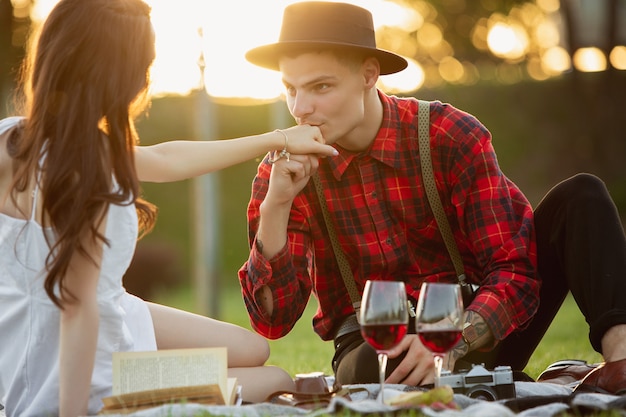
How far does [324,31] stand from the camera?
446cm

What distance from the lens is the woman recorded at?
3.14m

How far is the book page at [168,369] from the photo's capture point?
327 centimetres

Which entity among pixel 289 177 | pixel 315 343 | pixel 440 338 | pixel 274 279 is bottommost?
pixel 315 343

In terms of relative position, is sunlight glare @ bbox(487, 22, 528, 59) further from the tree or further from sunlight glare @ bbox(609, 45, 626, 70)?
the tree

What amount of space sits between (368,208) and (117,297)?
150cm

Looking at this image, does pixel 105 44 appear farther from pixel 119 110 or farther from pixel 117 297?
pixel 117 297

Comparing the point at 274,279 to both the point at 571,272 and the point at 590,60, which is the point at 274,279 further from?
the point at 590,60

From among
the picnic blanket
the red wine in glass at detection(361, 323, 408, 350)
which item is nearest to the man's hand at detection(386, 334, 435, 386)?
the picnic blanket

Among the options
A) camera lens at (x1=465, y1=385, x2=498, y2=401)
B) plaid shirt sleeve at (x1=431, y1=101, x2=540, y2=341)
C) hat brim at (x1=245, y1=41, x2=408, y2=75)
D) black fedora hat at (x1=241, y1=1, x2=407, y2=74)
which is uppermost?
black fedora hat at (x1=241, y1=1, x2=407, y2=74)

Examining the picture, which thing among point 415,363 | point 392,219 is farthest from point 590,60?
point 415,363

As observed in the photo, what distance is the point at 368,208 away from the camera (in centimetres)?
455

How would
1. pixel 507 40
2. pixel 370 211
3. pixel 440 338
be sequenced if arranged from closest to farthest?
1. pixel 440 338
2. pixel 370 211
3. pixel 507 40

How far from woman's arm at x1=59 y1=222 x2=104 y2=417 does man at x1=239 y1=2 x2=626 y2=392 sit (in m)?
1.25

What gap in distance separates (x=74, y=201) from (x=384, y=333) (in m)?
1.09
